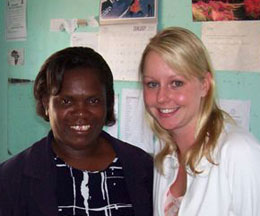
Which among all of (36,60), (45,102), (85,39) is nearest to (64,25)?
(85,39)

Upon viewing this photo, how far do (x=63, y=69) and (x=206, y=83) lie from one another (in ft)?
1.64

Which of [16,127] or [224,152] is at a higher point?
[224,152]

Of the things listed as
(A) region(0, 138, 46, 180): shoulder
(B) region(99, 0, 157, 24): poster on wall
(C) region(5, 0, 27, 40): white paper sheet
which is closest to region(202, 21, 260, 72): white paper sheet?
(B) region(99, 0, 157, 24): poster on wall

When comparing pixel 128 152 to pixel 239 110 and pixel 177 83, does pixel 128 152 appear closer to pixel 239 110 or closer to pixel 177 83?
pixel 177 83

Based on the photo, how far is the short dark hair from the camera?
135 centimetres

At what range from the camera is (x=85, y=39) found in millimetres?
2160

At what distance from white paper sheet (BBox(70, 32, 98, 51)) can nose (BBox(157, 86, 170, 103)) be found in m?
0.96

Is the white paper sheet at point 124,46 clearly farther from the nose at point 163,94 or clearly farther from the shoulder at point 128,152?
the nose at point 163,94

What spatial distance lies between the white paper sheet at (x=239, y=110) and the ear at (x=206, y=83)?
44 centimetres

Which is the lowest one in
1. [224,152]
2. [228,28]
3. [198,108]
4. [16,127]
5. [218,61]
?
[16,127]

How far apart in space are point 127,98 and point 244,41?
0.69m

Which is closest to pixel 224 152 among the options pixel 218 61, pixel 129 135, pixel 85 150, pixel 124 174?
pixel 124 174

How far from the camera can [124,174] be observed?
1412 millimetres

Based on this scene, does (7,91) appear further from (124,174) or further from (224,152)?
(224,152)
